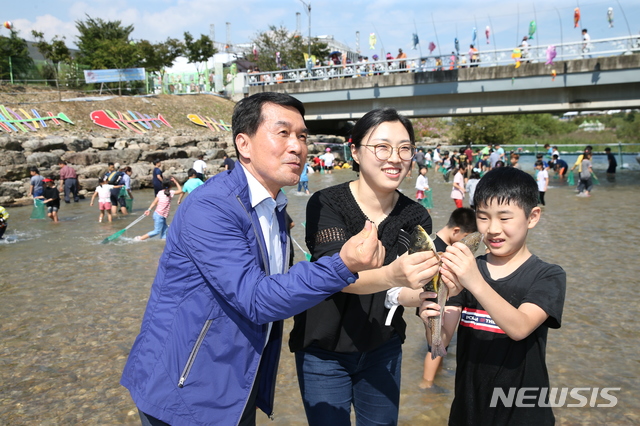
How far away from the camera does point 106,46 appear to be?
122 ft

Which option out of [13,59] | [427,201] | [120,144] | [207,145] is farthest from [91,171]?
[13,59]

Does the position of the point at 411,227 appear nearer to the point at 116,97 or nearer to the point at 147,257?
the point at 147,257

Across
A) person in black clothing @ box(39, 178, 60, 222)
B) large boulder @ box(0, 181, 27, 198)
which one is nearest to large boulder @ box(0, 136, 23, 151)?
large boulder @ box(0, 181, 27, 198)

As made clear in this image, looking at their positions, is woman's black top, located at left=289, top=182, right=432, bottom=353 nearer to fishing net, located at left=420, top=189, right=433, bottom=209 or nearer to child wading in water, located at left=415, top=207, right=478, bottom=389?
child wading in water, located at left=415, top=207, right=478, bottom=389

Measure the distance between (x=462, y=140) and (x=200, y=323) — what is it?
168 feet

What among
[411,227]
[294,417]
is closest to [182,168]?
[294,417]

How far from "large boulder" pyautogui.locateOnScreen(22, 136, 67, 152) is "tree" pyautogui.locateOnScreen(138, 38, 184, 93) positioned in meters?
17.9

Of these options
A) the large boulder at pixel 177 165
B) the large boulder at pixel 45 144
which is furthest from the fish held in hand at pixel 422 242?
the large boulder at pixel 45 144

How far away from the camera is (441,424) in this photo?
3967 mm

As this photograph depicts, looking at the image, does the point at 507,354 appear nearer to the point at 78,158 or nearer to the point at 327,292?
the point at 327,292

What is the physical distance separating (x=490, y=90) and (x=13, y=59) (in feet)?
92.2

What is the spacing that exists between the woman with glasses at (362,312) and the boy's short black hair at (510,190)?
327mm

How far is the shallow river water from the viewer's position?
4281mm

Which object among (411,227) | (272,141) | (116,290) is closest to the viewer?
(272,141)
